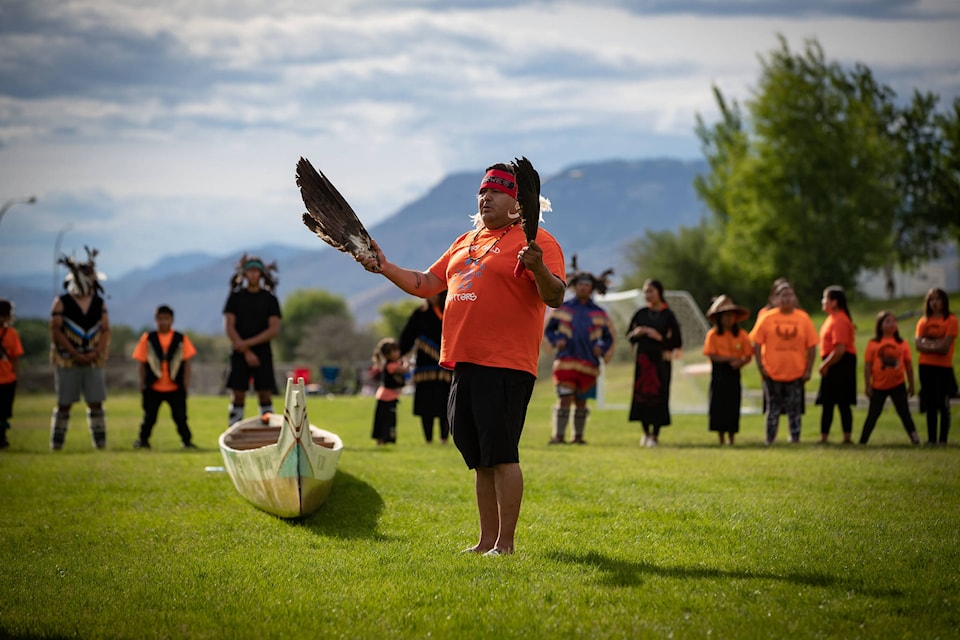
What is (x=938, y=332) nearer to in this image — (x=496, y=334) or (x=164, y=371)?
(x=496, y=334)

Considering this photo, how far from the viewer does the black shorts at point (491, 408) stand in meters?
7.64

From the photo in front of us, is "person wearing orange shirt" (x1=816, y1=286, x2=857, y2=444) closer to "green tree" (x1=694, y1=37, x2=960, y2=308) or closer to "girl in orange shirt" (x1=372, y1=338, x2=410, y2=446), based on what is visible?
"girl in orange shirt" (x1=372, y1=338, x2=410, y2=446)

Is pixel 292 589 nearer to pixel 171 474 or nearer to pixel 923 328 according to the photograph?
pixel 171 474

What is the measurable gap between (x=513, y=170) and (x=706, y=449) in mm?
9341

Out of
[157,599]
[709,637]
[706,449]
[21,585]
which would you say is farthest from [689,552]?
[706,449]

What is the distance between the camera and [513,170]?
23.8ft

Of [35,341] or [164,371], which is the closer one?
[164,371]

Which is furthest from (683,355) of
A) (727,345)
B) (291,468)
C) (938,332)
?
(291,468)

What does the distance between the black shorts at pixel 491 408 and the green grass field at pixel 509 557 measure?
28.2 inches

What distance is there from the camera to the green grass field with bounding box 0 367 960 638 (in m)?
6.14

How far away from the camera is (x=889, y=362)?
16219 millimetres

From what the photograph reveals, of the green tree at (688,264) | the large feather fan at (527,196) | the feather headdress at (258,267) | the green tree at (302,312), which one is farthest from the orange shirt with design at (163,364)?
the green tree at (302,312)

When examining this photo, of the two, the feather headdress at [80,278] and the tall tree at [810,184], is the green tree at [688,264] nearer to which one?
the tall tree at [810,184]

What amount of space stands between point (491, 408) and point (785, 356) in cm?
1010
